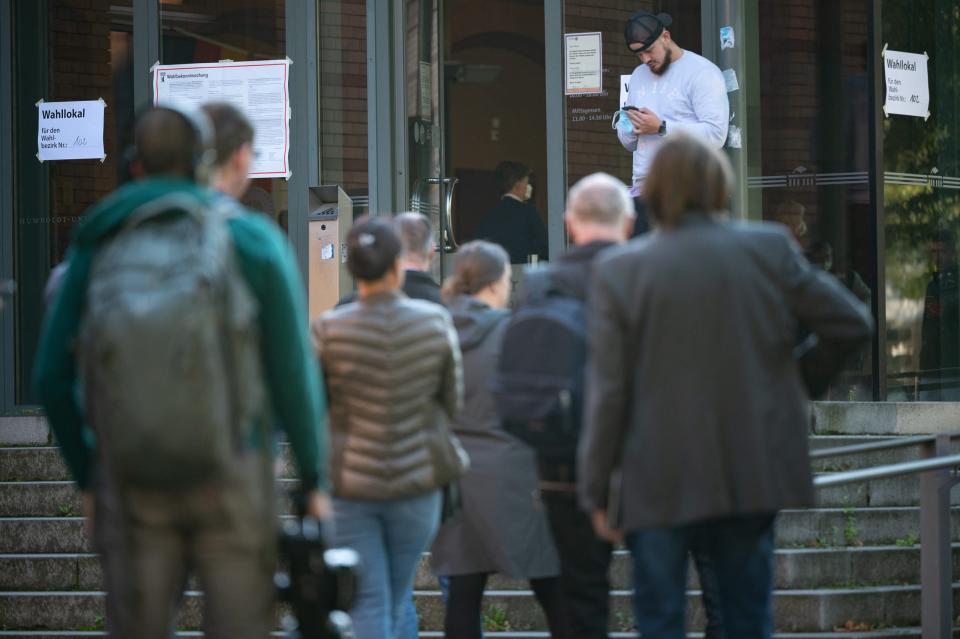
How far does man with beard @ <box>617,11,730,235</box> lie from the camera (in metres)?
7.96

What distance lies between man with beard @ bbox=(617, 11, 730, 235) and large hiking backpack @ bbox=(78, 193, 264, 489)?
4.71 meters

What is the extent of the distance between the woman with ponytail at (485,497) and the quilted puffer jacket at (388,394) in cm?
58

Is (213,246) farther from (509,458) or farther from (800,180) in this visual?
(800,180)

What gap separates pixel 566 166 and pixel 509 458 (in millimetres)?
4359

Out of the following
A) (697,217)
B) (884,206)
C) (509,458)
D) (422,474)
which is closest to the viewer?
(697,217)

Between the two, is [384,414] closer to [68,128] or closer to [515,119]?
[515,119]

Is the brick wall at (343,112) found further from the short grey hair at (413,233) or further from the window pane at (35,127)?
the short grey hair at (413,233)

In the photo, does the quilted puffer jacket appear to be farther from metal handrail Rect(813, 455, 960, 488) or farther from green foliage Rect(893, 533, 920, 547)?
green foliage Rect(893, 533, 920, 547)

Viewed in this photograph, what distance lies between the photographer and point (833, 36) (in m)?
9.55

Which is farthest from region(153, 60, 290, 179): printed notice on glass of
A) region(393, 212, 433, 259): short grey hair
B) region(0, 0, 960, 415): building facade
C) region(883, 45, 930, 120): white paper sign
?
region(393, 212, 433, 259): short grey hair

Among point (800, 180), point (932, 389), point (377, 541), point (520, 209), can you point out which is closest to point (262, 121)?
point (520, 209)

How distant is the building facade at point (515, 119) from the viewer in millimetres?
9508

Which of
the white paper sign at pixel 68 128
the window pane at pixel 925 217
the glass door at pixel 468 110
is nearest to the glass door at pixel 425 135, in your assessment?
the glass door at pixel 468 110

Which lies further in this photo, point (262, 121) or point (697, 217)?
point (262, 121)
